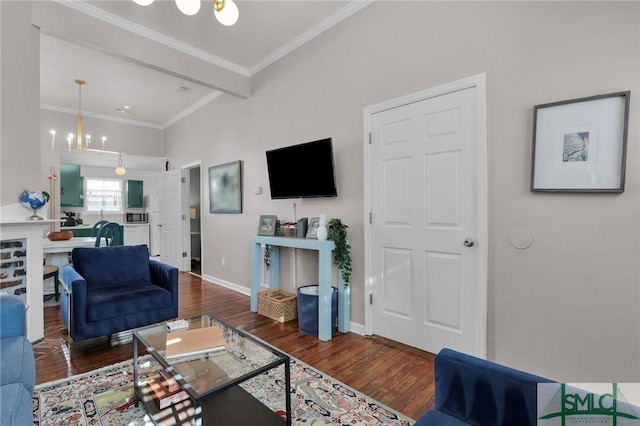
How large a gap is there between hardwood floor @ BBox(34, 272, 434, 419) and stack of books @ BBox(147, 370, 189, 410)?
0.78m

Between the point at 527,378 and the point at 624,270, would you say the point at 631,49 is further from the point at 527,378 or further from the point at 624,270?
the point at 527,378

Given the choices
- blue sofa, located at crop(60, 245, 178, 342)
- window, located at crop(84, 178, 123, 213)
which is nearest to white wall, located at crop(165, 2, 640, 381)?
blue sofa, located at crop(60, 245, 178, 342)

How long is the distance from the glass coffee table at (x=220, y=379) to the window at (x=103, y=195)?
688 centimetres

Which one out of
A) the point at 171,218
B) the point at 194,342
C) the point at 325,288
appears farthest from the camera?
the point at 171,218

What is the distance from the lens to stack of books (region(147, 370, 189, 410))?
1.70m

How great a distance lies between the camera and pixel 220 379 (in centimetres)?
139

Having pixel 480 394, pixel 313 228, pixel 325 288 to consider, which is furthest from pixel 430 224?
pixel 480 394

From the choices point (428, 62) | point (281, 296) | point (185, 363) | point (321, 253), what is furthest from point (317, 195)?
point (185, 363)

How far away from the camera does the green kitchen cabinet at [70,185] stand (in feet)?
20.7

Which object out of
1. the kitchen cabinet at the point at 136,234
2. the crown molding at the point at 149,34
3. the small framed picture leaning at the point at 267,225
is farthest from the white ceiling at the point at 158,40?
the kitchen cabinet at the point at 136,234

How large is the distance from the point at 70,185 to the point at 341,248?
257 inches

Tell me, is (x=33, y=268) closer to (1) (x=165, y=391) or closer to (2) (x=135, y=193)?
(1) (x=165, y=391)

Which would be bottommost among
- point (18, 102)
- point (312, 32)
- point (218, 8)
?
point (18, 102)

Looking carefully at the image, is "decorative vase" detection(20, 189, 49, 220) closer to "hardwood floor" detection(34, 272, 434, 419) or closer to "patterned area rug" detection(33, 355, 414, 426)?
"hardwood floor" detection(34, 272, 434, 419)
